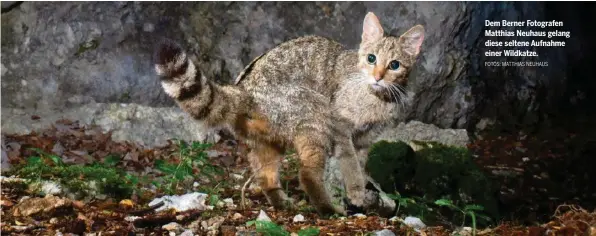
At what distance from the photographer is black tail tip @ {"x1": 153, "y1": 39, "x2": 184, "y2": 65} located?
422 centimetres

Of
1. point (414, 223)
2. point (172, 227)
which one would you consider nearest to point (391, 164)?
point (414, 223)

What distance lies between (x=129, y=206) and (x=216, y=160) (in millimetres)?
3226

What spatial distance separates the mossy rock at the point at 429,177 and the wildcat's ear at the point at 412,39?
1.28 metres

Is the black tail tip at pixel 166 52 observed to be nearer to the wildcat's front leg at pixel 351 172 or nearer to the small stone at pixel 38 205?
the small stone at pixel 38 205

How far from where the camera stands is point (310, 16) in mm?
8930

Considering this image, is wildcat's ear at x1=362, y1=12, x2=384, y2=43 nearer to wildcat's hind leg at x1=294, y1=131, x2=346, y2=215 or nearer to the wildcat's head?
the wildcat's head

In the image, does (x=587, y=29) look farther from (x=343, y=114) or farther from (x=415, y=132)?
(x=343, y=114)

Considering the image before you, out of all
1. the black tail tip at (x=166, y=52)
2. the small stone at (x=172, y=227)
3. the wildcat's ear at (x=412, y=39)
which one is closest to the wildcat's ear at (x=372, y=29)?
the wildcat's ear at (x=412, y=39)

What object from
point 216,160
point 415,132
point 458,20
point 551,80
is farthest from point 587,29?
point 216,160

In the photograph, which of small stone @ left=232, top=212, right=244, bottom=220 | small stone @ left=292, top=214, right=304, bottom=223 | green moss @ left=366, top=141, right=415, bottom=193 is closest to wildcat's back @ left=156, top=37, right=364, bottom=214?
small stone @ left=292, top=214, right=304, bottom=223

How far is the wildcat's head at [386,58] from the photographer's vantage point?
5469mm

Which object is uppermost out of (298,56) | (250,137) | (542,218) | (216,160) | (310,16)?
(310,16)

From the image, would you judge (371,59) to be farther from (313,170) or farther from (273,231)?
(273,231)

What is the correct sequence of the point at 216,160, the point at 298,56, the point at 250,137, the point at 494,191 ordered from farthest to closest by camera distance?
the point at 216,160, the point at 494,191, the point at 298,56, the point at 250,137
